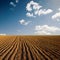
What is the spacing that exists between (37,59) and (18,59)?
53.3 inches

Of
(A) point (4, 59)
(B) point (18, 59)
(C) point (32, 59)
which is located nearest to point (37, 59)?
(C) point (32, 59)

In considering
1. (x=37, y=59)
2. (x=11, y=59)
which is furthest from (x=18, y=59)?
(x=37, y=59)

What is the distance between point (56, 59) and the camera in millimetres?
10258

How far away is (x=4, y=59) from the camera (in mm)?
10148

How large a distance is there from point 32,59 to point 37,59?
0.36 meters

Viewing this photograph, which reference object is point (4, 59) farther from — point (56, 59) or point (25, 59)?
point (56, 59)

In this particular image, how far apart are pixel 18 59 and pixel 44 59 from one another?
1853mm

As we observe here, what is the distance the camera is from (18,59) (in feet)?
32.9

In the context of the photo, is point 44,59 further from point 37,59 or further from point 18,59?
point 18,59

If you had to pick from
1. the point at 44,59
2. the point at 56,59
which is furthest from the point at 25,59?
the point at 56,59

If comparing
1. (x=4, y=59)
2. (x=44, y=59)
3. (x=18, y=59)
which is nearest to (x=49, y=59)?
(x=44, y=59)

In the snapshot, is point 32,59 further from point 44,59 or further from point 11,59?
point 11,59

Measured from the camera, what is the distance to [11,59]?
1002cm

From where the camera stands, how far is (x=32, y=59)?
10.1 metres
